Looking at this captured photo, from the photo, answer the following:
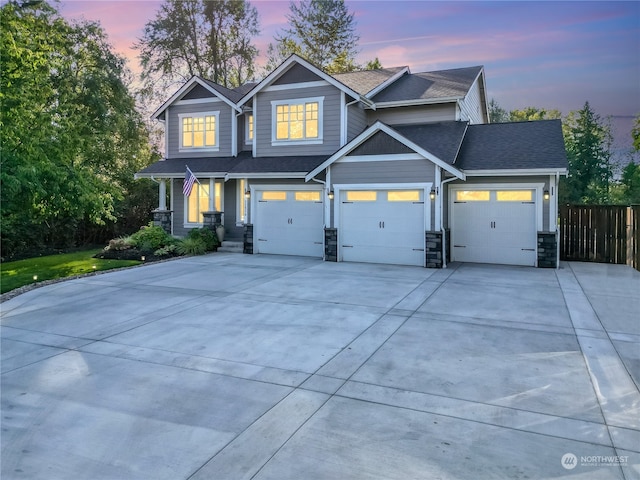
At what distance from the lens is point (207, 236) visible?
15.2m

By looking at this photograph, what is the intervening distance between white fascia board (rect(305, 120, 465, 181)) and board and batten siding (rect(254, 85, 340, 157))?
6.08 ft

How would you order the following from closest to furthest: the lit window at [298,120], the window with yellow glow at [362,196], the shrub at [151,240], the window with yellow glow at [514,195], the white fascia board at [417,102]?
the window with yellow glow at [514,195] < the window with yellow glow at [362,196] < the white fascia board at [417,102] < the lit window at [298,120] < the shrub at [151,240]

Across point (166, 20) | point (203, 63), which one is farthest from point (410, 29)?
point (166, 20)

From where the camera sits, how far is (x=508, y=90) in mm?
35656

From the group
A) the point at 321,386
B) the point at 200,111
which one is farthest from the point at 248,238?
the point at 321,386

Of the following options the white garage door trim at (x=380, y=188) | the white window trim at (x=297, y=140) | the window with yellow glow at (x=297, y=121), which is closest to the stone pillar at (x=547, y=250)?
the white garage door trim at (x=380, y=188)

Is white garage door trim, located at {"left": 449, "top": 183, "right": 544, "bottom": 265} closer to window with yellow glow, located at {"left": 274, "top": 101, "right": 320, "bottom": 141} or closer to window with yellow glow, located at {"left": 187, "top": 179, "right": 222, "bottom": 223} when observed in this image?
window with yellow glow, located at {"left": 274, "top": 101, "right": 320, "bottom": 141}

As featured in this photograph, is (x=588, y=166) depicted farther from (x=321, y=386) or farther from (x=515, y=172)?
(x=321, y=386)

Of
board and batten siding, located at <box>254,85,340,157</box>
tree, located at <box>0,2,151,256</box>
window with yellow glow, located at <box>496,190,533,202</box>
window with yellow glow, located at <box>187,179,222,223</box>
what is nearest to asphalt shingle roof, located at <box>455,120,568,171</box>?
window with yellow glow, located at <box>496,190,533,202</box>

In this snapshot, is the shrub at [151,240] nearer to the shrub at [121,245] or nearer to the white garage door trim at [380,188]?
the shrub at [121,245]

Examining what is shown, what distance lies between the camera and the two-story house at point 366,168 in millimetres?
11781

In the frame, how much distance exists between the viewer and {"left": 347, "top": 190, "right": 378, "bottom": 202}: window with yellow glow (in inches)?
490

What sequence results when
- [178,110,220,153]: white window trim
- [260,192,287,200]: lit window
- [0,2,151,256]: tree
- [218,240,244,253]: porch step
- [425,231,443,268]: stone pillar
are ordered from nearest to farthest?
[0,2,151,256]: tree < [425,231,443,268]: stone pillar < [260,192,287,200]: lit window < [218,240,244,253]: porch step < [178,110,220,153]: white window trim

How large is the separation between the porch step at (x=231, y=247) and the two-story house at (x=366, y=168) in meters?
0.55
